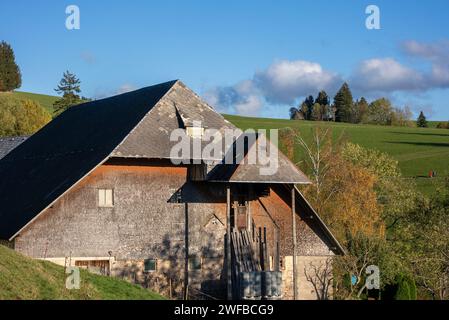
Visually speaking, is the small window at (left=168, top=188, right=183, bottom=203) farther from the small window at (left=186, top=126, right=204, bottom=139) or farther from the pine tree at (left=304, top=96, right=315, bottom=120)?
the pine tree at (left=304, top=96, right=315, bottom=120)

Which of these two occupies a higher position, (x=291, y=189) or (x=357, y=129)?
(x=357, y=129)

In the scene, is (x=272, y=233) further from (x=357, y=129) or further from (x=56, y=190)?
(x=357, y=129)

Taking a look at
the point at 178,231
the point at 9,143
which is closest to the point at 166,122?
the point at 178,231

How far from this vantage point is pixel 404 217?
34.1m

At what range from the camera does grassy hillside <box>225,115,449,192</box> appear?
72.8 meters

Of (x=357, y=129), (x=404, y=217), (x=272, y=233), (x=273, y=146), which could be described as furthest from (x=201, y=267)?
(x=357, y=129)

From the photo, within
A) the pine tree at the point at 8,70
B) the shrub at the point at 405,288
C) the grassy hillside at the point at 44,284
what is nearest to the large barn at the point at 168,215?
A: the shrub at the point at 405,288

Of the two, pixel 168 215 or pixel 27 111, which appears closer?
pixel 168 215

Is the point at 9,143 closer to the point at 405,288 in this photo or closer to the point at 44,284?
the point at 405,288

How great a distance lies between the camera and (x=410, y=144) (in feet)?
298

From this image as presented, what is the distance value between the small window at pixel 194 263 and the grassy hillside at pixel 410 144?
33459 mm

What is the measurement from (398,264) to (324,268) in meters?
4.61

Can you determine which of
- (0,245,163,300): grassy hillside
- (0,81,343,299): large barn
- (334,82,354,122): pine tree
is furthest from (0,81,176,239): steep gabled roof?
(334,82,354,122): pine tree

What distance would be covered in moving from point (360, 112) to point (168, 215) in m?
103
